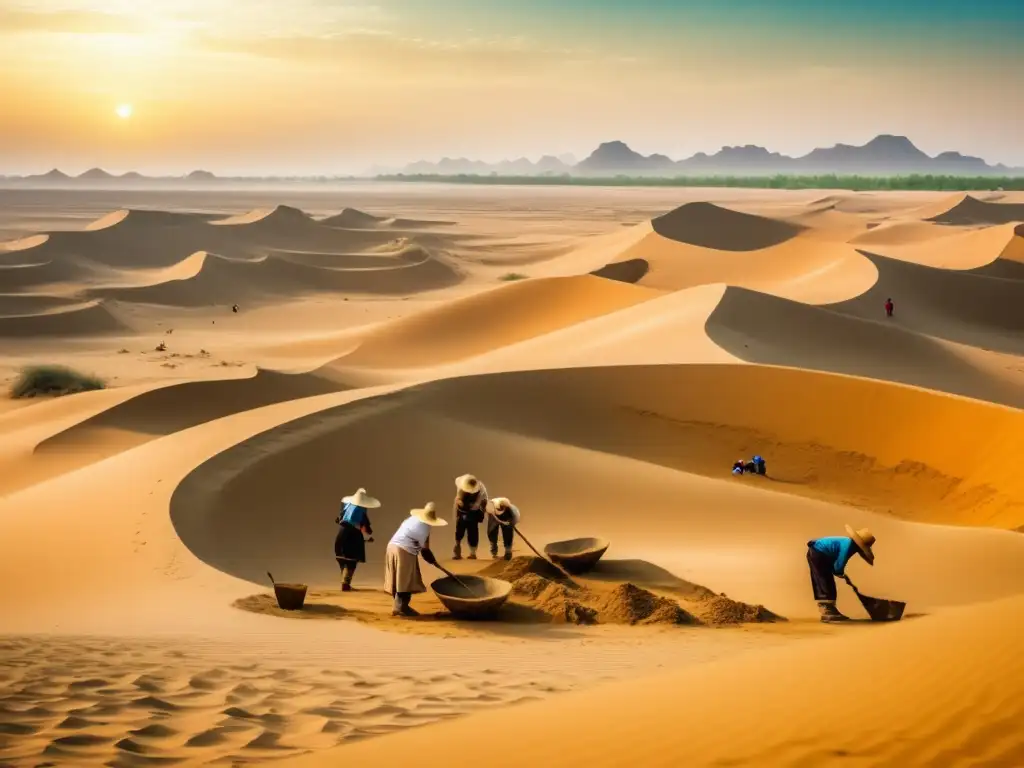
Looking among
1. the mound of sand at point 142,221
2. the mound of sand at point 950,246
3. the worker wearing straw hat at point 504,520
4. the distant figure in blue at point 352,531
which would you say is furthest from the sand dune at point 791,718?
the mound of sand at point 142,221

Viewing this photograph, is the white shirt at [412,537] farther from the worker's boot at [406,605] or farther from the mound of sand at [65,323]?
the mound of sand at [65,323]

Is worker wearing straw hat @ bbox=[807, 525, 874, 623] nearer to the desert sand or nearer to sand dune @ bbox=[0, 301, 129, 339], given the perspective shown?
the desert sand

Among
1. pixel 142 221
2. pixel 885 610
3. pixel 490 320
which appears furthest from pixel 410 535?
pixel 142 221

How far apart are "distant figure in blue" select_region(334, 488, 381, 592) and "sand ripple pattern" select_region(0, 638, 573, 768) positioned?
253 centimetres

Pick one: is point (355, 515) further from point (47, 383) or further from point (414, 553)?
point (47, 383)

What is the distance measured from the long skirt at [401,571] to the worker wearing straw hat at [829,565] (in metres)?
3.33

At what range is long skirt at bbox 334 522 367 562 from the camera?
9.95 meters

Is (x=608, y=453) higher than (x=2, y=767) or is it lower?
higher

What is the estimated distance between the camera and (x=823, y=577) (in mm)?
9430

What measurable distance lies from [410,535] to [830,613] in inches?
140

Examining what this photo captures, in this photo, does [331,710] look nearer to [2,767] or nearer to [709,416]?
[2,767]

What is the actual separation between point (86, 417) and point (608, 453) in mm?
9223

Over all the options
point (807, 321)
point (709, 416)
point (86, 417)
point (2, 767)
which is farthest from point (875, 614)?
point (807, 321)

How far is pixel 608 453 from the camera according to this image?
53.3ft
